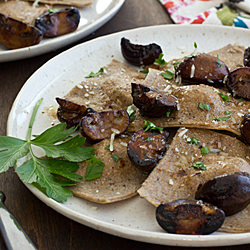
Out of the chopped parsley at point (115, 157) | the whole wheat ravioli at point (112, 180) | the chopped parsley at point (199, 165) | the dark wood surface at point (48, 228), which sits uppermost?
the chopped parsley at point (115, 157)

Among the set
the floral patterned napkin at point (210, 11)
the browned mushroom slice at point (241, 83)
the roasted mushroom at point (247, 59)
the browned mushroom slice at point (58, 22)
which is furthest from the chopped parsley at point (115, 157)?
the floral patterned napkin at point (210, 11)

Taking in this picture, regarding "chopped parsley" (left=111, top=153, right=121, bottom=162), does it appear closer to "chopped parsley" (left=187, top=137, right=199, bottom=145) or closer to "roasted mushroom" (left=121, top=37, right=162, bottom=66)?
"chopped parsley" (left=187, top=137, right=199, bottom=145)

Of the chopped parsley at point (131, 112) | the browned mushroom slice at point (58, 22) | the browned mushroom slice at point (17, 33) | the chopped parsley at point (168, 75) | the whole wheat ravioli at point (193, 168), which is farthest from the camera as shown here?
the browned mushroom slice at point (58, 22)

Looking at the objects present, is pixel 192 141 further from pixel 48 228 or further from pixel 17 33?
pixel 17 33

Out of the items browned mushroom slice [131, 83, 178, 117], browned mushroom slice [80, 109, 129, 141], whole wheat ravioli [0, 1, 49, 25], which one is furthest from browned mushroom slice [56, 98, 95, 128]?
whole wheat ravioli [0, 1, 49, 25]

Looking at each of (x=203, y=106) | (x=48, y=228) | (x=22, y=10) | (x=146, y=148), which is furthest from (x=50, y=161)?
(x=22, y=10)

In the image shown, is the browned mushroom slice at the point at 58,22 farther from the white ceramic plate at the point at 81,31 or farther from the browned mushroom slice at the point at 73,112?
the browned mushroom slice at the point at 73,112
